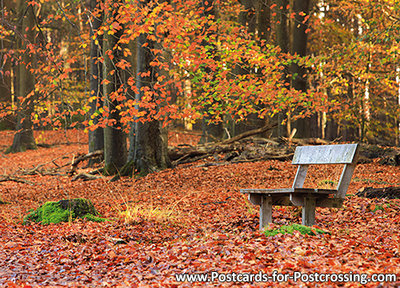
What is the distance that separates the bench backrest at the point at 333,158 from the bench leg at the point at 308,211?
358mm

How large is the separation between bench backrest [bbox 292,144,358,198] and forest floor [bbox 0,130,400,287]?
2.20ft

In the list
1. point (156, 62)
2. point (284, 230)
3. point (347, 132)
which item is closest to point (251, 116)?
point (156, 62)

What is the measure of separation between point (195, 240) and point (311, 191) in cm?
159

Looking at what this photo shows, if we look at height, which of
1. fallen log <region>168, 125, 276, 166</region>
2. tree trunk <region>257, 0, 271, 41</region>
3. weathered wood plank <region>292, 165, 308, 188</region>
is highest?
tree trunk <region>257, 0, 271, 41</region>

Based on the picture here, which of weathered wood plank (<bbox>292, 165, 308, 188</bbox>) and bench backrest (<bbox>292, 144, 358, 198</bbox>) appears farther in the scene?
weathered wood plank (<bbox>292, 165, 308, 188</bbox>)

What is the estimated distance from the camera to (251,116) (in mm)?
16719

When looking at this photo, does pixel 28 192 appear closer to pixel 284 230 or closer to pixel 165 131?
pixel 165 131

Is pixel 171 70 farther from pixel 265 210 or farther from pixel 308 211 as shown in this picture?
pixel 308 211

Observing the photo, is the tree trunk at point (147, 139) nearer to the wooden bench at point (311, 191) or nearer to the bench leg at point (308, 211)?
the wooden bench at point (311, 191)

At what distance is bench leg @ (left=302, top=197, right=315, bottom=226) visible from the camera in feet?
17.4

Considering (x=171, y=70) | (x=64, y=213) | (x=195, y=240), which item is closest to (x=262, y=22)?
(x=171, y=70)

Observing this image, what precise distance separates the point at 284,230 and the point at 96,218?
11.6 feet

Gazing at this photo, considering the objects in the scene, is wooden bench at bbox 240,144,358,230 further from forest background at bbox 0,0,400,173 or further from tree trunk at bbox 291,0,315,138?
tree trunk at bbox 291,0,315,138

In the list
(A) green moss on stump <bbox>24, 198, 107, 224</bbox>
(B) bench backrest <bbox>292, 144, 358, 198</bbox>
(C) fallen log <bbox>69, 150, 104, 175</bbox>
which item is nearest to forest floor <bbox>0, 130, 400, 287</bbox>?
(A) green moss on stump <bbox>24, 198, 107, 224</bbox>
